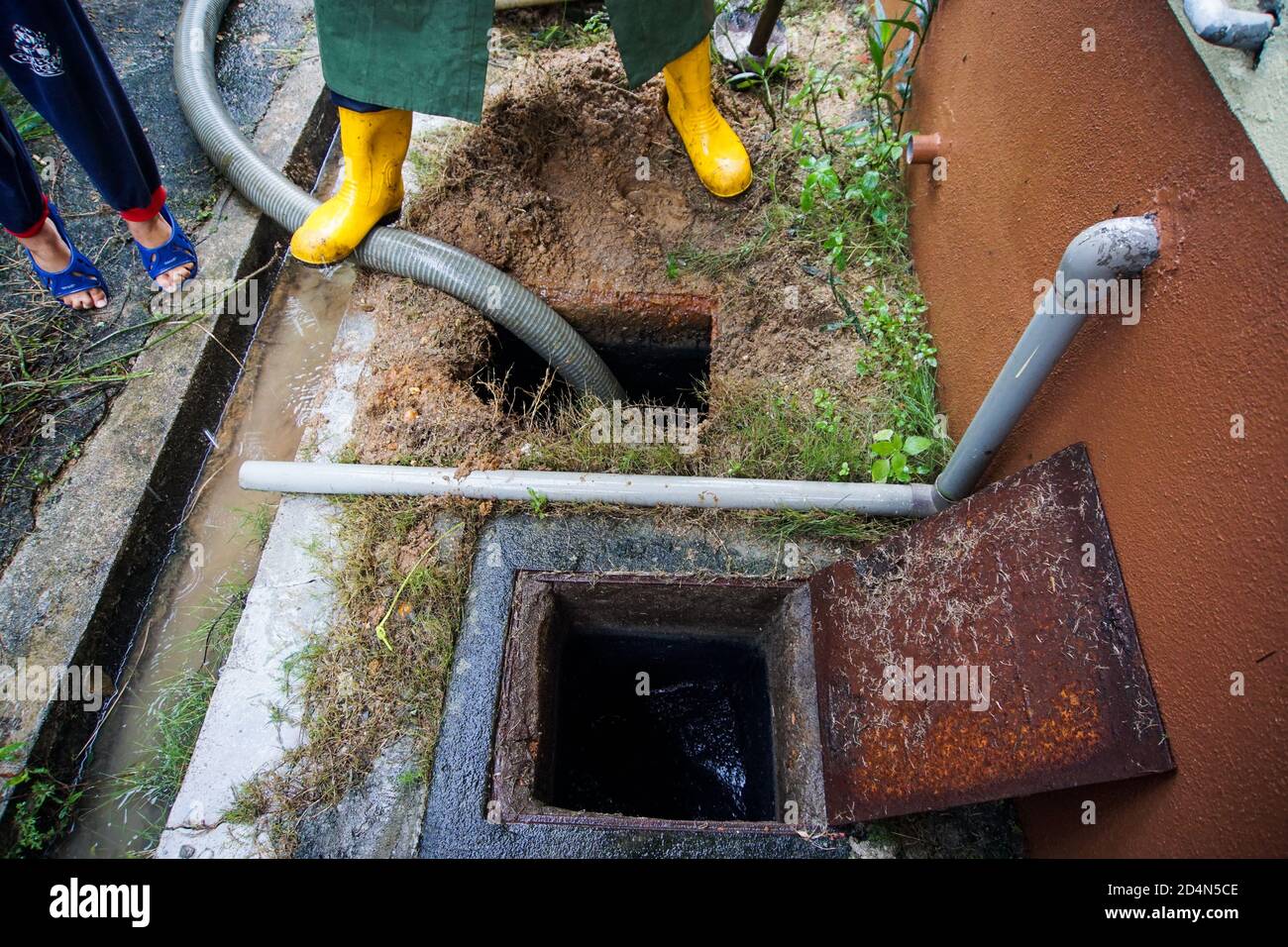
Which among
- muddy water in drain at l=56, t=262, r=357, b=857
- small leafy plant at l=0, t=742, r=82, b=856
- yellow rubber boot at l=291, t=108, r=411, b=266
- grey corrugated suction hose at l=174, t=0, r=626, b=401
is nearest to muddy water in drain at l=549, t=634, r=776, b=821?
grey corrugated suction hose at l=174, t=0, r=626, b=401

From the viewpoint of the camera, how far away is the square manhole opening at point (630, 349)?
2.94 meters

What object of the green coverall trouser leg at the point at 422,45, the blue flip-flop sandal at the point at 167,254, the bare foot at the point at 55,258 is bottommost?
the bare foot at the point at 55,258

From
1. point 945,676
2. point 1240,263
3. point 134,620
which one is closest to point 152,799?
point 134,620

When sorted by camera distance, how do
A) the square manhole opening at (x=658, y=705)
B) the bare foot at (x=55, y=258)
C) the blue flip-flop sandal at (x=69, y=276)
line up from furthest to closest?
the blue flip-flop sandal at (x=69, y=276), the bare foot at (x=55, y=258), the square manhole opening at (x=658, y=705)

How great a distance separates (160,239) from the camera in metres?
2.89

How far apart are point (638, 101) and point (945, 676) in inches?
107

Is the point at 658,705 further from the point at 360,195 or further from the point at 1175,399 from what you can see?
the point at 360,195

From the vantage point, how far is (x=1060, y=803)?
64.7 inches

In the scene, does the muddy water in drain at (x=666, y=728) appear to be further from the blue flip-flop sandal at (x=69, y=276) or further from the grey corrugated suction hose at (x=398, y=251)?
the blue flip-flop sandal at (x=69, y=276)

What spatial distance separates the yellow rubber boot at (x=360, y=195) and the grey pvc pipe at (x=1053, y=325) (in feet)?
7.74

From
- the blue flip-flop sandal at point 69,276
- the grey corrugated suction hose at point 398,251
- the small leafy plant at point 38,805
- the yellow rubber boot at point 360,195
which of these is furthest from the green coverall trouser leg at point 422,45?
the small leafy plant at point 38,805

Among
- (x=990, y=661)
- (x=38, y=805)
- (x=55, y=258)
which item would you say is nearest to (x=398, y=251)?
(x=55, y=258)

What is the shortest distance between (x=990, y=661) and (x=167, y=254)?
331 cm

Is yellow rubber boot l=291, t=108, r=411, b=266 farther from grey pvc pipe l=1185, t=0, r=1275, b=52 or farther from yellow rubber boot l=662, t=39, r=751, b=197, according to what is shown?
grey pvc pipe l=1185, t=0, r=1275, b=52
